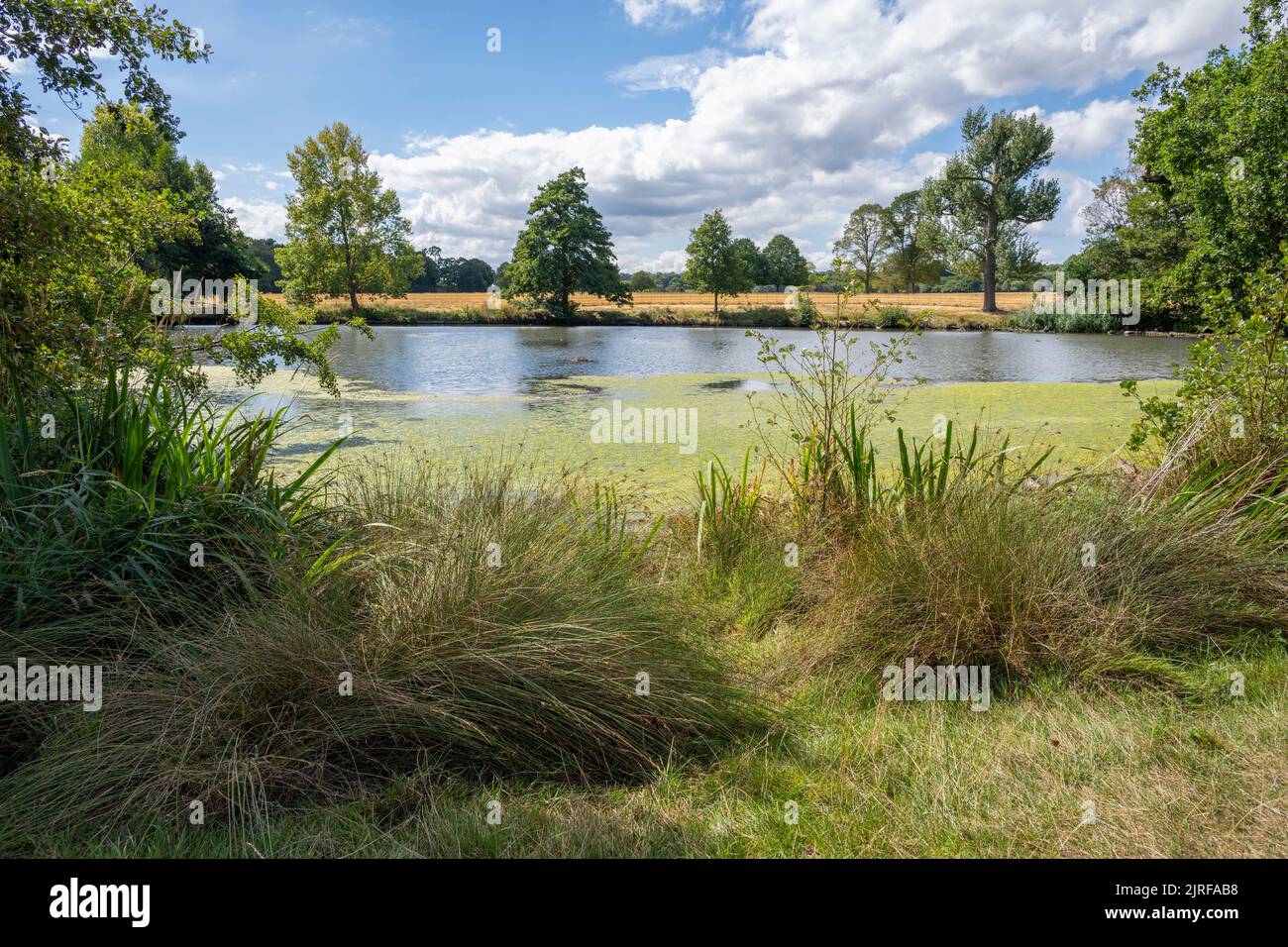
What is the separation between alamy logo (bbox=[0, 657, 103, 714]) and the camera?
86.7 inches

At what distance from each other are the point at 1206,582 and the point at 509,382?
1431 centimetres

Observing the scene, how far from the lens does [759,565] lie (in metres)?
3.68

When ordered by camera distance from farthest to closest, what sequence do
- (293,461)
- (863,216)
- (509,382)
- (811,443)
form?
(863,216) → (509,382) → (293,461) → (811,443)

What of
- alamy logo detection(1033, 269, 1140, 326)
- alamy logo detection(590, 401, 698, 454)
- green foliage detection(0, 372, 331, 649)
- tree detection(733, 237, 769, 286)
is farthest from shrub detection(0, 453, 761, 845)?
tree detection(733, 237, 769, 286)

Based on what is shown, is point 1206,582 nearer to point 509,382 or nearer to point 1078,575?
point 1078,575

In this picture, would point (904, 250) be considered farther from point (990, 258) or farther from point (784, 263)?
point (990, 258)

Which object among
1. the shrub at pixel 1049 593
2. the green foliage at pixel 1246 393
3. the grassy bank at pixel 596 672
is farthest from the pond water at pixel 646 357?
the grassy bank at pixel 596 672

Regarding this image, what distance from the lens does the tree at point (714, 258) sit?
163ft

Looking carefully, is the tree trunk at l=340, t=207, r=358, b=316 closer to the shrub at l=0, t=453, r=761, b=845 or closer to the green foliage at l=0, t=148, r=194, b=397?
the green foliage at l=0, t=148, r=194, b=397

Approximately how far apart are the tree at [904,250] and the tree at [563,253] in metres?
27.2

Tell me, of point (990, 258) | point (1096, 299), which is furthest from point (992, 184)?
point (1096, 299)

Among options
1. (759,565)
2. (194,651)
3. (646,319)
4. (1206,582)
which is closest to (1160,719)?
(1206,582)
